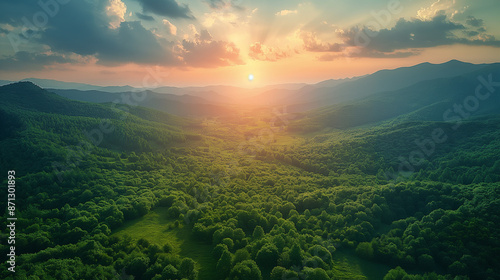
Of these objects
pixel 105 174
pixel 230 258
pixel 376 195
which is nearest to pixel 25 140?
pixel 105 174

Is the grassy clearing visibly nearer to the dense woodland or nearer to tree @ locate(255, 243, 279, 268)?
the dense woodland

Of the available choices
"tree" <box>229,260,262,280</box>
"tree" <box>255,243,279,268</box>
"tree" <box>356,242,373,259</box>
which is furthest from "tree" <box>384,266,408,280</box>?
"tree" <box>229,260,262,280</box>

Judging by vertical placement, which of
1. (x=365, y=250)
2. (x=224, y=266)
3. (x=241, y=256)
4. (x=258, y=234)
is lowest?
(x=365, y=250)

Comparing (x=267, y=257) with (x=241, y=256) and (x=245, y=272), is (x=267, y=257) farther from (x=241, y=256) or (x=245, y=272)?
(x=245, y=272)

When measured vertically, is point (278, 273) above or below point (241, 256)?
below

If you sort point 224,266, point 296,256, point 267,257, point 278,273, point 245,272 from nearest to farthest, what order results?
point 245,272 < point 278,273 < point 224,266 < point 296,256 < point 267,257

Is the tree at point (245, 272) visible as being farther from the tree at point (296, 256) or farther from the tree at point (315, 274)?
the tree at point (315, 274)

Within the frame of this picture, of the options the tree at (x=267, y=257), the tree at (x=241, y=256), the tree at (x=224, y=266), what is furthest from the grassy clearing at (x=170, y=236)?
the tree at (x=267, y=257)

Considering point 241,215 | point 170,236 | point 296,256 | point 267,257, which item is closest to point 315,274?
point 296,256
